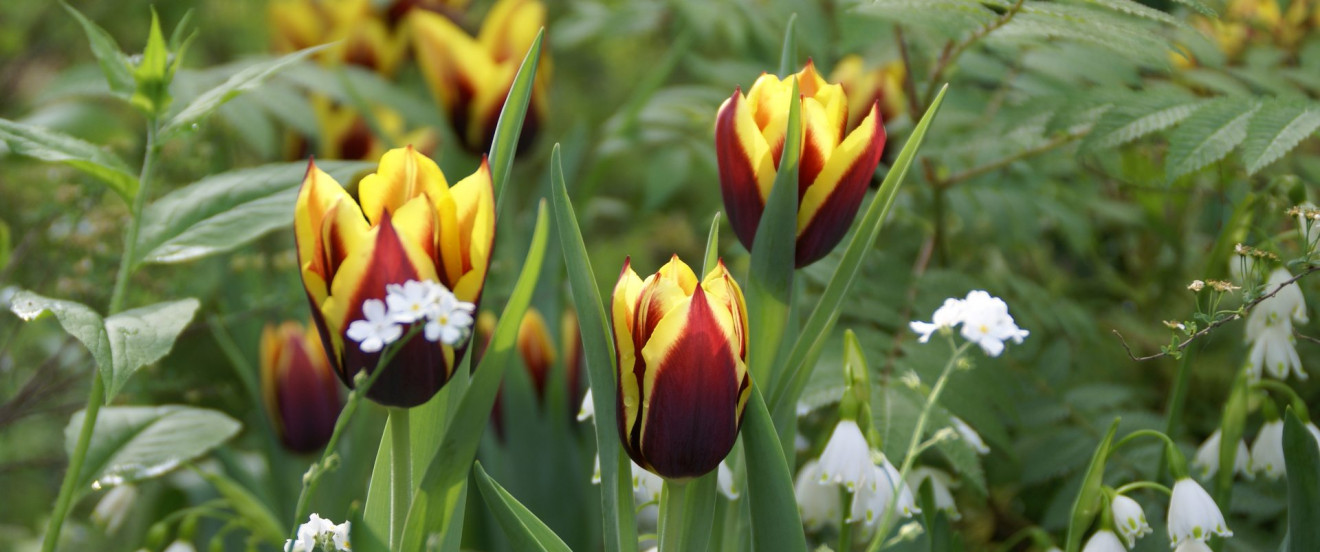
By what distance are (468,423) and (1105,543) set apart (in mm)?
402

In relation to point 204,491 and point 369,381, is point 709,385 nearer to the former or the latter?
point 369,381

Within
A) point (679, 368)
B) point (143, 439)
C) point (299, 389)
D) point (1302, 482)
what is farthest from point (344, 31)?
point (1302, 482)

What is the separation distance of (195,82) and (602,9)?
701mm

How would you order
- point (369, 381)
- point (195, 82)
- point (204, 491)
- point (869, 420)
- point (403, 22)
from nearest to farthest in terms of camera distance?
point (369, 381)
point (869, 420)
point (204, 491)
point (195, 82)
point (403, 22)

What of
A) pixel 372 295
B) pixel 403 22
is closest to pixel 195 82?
pixel 403 22

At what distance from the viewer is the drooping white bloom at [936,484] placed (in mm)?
807

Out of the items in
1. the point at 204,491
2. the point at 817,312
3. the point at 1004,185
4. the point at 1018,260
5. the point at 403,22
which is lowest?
the point at 1018,260

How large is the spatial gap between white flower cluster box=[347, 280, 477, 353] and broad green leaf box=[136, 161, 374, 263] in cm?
24

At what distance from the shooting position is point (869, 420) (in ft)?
2.24

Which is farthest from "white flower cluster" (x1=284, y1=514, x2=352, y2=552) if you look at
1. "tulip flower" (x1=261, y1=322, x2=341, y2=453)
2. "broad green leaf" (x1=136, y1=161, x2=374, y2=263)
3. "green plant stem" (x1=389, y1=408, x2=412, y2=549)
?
"tulip flower" (x1=261, y1=322, x2=341, y2=453)

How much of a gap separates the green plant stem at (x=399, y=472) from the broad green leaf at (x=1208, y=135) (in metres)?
0.57

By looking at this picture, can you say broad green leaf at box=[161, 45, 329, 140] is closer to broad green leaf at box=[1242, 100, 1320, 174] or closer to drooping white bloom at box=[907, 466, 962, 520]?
drooping white bloom at box=[907, 466, 962, 520]

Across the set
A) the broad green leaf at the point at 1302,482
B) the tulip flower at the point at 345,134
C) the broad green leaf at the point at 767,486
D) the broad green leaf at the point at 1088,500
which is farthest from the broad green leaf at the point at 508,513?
the tulip flower at the point at 345,134

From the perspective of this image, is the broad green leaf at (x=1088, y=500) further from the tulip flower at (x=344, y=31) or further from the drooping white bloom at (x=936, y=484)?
the tulip flower at (x=344, y=31)
